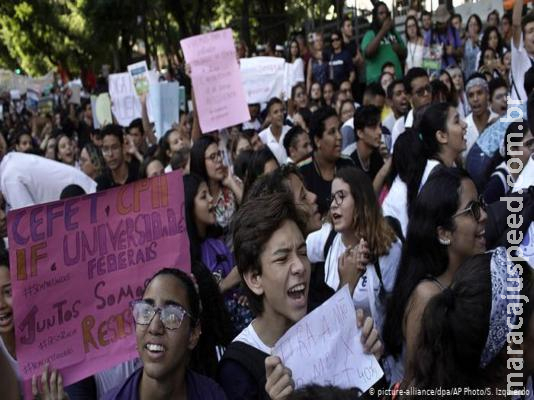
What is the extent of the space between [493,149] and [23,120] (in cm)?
1930

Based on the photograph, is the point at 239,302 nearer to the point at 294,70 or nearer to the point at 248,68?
the point at 248,68

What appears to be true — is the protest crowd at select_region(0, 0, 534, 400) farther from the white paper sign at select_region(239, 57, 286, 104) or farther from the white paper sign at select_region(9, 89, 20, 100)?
the white paper sign at select_region(9, 89, 20, 100)

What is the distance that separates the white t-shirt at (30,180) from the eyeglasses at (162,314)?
3.84m

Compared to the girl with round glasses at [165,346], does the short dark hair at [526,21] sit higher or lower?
higher

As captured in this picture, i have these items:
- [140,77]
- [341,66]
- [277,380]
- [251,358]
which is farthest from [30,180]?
[341,66]

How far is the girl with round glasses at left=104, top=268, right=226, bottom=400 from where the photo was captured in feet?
10.5

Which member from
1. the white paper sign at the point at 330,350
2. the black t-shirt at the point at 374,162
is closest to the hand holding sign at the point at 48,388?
the white paper sign at the point at 330,350

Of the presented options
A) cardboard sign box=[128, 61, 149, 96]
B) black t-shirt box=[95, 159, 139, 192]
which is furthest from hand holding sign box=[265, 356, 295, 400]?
cardboard sign box=[128, 61, 149, 96]

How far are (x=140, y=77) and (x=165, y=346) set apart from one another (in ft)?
30.4

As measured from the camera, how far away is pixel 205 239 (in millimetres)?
5344

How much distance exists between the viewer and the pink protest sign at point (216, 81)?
8422mm

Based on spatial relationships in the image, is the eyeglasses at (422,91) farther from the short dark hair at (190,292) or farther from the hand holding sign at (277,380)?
the hand holding sign at (277,380)

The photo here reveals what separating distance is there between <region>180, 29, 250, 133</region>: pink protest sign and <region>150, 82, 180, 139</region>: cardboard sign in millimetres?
2227

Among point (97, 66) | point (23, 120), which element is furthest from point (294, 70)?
point (97, 66)
